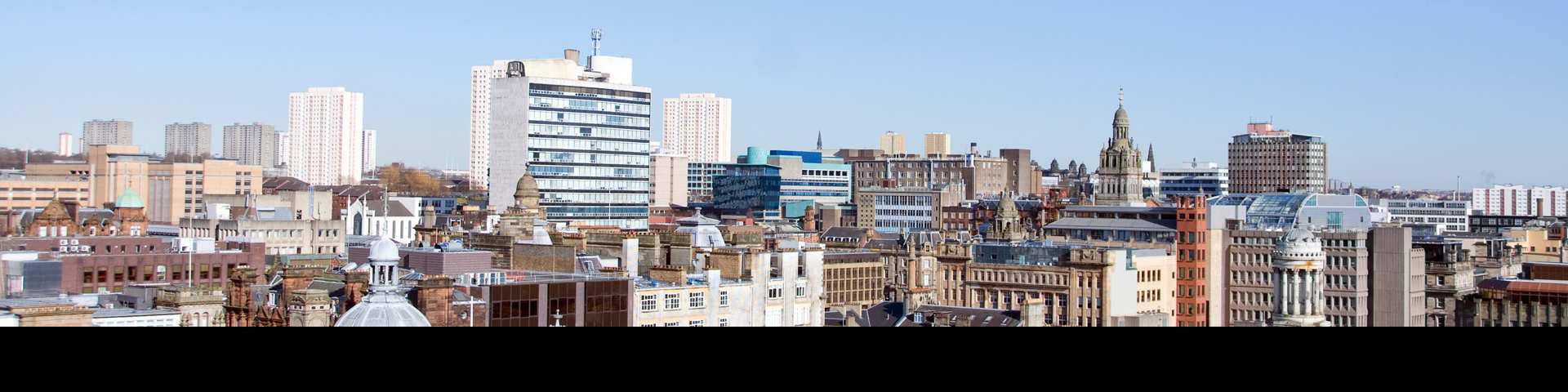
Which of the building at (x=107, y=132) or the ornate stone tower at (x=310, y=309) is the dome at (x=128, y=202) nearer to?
the building at (x=107, y=132)

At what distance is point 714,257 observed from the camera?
5216 cm

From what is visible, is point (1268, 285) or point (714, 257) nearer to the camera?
point (714, 257)

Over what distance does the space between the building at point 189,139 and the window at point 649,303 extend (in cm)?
10219

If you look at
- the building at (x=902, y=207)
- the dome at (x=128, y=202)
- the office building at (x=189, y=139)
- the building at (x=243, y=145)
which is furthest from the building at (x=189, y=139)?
the building at (x=902, y=207)

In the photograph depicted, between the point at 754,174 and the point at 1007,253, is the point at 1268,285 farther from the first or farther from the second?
the point at 754,174

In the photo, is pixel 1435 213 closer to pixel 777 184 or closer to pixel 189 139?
pixel 777 184

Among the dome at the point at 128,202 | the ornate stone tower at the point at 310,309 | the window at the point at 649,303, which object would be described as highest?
the dome at the point at 128,202

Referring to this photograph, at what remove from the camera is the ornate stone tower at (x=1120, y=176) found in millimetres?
124375

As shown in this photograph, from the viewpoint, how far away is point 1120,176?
124625 mm
